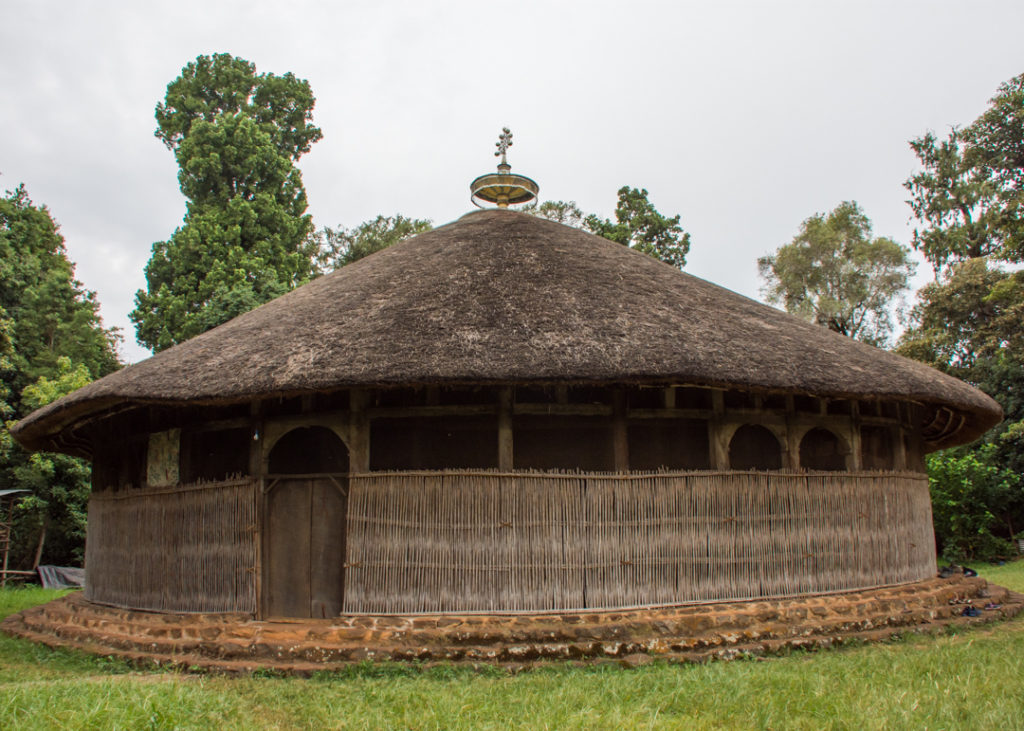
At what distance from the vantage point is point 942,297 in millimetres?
24516

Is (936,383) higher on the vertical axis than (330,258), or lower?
lower

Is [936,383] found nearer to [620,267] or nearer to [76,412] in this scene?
[620,267]

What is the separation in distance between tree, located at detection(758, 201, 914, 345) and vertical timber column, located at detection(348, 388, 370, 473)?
96.6 ft

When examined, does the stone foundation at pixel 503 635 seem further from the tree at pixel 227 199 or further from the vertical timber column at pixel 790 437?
the tree at pixel 227 199

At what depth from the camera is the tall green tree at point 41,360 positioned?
2077 centimetres

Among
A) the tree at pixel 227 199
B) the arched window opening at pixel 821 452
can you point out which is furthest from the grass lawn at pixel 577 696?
the tree at pixel 227 199

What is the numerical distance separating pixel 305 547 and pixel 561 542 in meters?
2.86

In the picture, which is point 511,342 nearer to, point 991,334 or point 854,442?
point 854,442

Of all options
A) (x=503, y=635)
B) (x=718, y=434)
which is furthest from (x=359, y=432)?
(x=718, y=434)

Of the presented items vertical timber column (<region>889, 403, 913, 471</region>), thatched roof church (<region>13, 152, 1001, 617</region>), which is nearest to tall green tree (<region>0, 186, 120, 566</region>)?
thatched roof church (<region>13, 152, 1001, 617</region>)

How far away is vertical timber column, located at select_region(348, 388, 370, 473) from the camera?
857 centimetres

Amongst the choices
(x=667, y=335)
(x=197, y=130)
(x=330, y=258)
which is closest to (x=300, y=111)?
(x=197, y=130)

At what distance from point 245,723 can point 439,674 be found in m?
2.20

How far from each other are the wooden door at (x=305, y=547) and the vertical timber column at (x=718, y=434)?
4.17m
